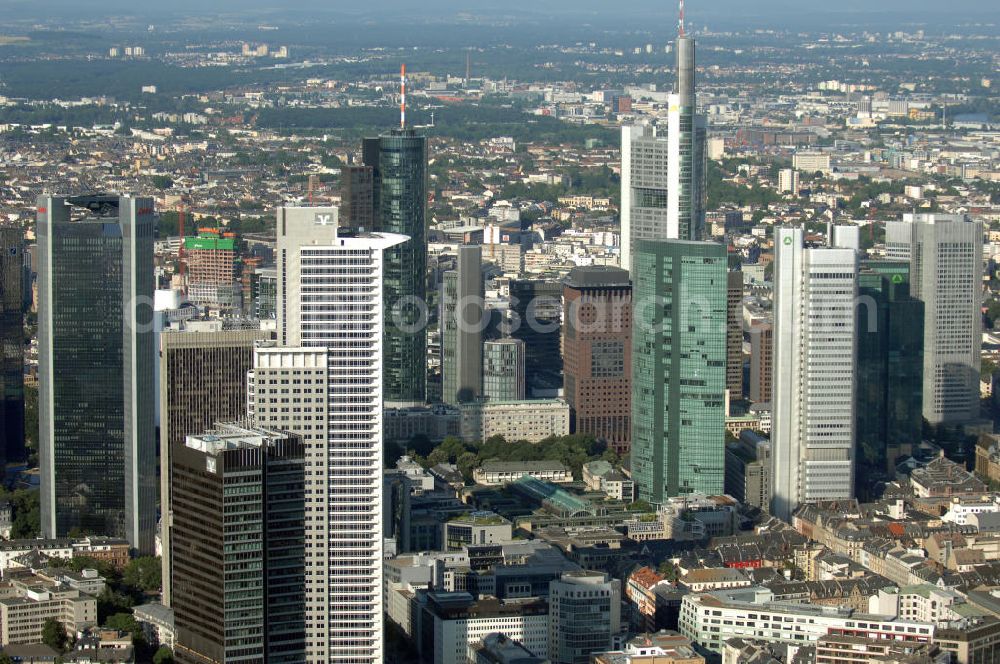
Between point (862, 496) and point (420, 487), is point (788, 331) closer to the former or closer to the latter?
point (862, 496)

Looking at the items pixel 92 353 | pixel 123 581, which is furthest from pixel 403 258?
pixel 123 581

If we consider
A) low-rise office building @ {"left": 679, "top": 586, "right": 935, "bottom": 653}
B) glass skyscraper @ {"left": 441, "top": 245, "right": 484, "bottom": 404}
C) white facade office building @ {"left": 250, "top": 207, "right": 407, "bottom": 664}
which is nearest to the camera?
white facade office building @ {"left": 250, "top": 207, "right": 407, "bottom": 664}

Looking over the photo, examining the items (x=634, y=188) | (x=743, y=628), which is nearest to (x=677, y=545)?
(x=743, y=628)

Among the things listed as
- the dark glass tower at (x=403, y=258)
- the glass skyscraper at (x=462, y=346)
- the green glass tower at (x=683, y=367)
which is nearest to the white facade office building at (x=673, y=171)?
the glass skyscraper at (x=462, y=346)

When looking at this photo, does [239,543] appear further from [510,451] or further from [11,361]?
[510,451]

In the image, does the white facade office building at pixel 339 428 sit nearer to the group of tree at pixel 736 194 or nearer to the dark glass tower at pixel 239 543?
the dark glass tower at pixel 239 543

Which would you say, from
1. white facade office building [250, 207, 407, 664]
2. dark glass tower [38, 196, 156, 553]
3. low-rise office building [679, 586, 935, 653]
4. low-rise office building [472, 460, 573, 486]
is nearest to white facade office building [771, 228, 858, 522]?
low-rise office building [472, 460, 573, 486]

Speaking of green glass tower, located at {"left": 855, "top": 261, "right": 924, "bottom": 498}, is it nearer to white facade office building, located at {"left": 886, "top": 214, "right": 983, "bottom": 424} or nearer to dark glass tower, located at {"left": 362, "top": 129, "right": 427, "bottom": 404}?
white facade office building, located at {"left": 886, "top": 214, "right": 983, "bottom": 424}

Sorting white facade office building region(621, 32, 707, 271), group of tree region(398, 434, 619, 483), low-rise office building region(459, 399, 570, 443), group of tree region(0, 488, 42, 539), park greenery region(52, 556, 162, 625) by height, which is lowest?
park greenery region(52, 556, 162, 625)
